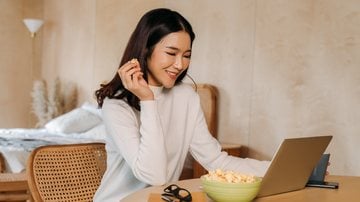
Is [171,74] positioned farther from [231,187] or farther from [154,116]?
[231,187]

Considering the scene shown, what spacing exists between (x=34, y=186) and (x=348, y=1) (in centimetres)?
196

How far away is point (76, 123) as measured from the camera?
4.31m

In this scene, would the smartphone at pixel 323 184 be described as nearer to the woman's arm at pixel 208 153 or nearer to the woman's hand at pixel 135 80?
the woman's arm at pixel 208 153

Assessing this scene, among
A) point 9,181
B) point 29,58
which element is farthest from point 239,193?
point 29,58

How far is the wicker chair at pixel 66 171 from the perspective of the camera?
161cm

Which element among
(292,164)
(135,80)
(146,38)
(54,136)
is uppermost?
(146,38)

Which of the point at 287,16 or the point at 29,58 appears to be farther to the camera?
the point at 29,58

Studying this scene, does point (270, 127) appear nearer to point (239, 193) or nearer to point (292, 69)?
point (292, 69)

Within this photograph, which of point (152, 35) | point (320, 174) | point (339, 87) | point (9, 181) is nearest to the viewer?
point (320, 174)

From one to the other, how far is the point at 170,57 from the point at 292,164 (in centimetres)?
52

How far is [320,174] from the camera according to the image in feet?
4.66

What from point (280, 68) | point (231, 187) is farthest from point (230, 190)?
point (280, 68)

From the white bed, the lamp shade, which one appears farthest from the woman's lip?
the lamp shade

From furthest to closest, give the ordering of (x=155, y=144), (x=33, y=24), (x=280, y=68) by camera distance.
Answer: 1. (x=33, y=24)
2. (x=280, y=68)
3. (x=155, y=144)
